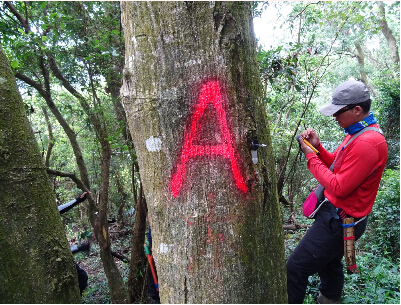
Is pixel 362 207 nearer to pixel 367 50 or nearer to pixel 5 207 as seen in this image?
pixel 5 207

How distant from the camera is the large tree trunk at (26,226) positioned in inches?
49.4

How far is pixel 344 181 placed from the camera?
1.68 metres

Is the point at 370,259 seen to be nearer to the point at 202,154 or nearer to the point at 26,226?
the point at 202,154

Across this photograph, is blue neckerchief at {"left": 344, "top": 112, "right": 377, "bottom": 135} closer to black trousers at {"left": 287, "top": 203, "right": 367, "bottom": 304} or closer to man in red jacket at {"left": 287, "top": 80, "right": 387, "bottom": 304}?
man in red jacket at {"left": 287, "top": 80, "right": 387, "bottom": 304}

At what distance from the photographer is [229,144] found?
0.93m

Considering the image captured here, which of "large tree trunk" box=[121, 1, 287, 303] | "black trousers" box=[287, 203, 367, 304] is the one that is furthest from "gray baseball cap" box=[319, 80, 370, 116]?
"large tree trunk" box=[121, 1, 287, 303]

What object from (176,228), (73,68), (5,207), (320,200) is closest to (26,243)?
(5,207)

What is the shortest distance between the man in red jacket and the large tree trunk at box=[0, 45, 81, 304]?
1530 millimetres

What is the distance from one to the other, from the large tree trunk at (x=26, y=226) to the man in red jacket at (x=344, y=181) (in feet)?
5.02

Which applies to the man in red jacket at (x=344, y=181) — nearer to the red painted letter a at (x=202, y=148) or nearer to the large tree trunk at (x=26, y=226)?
the red painted letter a at (x=202, y=148)

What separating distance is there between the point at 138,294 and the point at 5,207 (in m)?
2.72

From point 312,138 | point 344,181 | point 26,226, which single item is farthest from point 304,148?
point 26,226

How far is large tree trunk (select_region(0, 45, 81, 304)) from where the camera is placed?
1254 mm

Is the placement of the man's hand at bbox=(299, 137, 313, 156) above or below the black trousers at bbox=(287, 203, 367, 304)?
above
